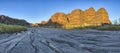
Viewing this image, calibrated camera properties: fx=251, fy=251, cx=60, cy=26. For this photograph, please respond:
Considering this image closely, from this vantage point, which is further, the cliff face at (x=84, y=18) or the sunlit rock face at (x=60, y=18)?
the sunlit rock face at (x=60, y=18)

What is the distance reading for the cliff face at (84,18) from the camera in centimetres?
10719

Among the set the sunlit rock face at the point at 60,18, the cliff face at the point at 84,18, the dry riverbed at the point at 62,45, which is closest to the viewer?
the dry riverbed at the point at 62,45

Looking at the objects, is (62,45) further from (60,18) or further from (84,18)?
(60,18)

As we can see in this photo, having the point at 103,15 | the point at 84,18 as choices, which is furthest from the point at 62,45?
the point at 84,18

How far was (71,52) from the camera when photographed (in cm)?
995

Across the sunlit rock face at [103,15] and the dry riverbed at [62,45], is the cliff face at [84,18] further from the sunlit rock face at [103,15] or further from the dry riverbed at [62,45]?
the dry riverbed at [62,45]

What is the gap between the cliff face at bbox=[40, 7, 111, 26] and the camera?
352 ft

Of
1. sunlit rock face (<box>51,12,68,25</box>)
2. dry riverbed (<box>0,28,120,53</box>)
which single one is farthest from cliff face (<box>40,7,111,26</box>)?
dry riverbed (<box>0,28,120,53</box>)

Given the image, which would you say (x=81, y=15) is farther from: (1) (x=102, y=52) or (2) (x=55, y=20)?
(1) (x=102, y=52)

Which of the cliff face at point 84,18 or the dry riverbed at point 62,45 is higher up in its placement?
the cliff face at point 84,18

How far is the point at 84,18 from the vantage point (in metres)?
130

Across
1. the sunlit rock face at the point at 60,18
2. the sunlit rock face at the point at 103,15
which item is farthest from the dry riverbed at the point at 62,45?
the sunlit rock face at the point at 60,18

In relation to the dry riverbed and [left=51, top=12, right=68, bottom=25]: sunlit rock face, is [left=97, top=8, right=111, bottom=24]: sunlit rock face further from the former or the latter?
the dry riverbed

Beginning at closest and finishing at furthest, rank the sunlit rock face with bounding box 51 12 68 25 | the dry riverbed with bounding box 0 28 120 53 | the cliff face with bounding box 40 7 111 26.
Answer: the dry riverbed with bounding box 0 28 120 53, the cliff face with bounding box 40 7 111 26, the sunlit rock face with bounding box 51 12 68 25
